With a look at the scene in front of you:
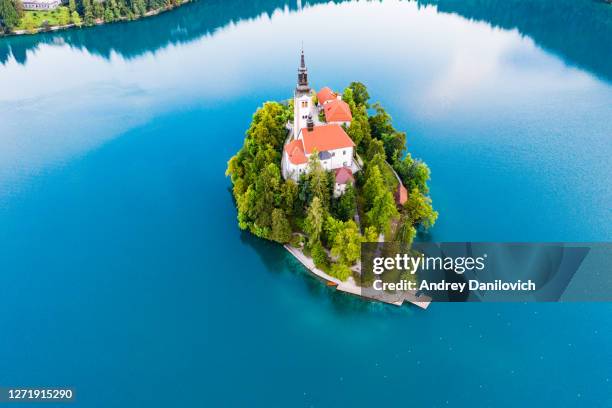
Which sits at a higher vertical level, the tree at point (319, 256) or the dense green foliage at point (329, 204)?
the dense green foliage at point (329, 204)

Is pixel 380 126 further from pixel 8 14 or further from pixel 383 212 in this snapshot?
pixel 8 14

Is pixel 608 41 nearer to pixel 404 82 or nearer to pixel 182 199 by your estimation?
pixel 404 82

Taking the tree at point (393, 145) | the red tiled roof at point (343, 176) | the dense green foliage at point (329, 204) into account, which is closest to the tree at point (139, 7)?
the dense green foliage at point (329, 204)

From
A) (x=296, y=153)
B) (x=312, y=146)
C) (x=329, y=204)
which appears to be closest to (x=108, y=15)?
(x=296, y=153)

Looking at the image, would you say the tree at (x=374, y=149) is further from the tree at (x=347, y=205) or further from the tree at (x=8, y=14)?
the tree at (x=8, y=14)

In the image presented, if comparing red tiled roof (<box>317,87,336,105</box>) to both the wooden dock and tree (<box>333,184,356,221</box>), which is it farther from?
the wooden dock
